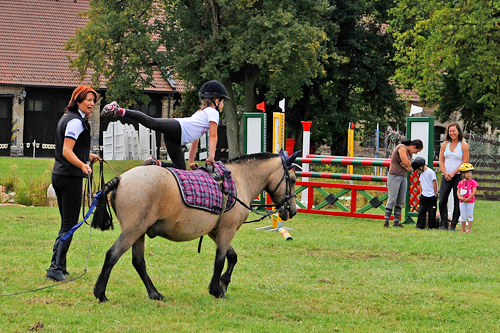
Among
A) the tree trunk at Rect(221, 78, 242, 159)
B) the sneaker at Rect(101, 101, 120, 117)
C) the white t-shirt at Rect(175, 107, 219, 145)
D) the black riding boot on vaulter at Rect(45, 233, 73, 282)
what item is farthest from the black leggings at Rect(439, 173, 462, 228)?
the tree trunk at Rect(221, 78, 242, 159)

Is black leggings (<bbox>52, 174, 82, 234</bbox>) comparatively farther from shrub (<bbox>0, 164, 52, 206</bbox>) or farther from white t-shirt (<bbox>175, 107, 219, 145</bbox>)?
shrub (<bbox>0, 164, 52, 206</bbox>)

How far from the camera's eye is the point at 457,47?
30922 mm

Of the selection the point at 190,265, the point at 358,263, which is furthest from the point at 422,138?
the point at 190,265

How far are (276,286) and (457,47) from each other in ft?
84.0

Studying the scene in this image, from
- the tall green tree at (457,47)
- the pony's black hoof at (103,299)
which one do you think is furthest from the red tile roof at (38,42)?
the pony's black hoof at (103,299)

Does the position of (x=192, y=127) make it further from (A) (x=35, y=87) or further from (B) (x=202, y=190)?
(A) (x=35, y=87)

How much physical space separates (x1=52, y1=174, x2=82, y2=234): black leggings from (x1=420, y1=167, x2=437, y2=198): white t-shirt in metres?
8.03

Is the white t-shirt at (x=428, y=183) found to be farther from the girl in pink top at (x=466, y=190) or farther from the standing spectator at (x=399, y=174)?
the girl in pink top at (x=466, y=190)

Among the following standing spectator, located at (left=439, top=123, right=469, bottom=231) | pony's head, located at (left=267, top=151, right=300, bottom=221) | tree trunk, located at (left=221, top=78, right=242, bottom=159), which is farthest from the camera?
tree trunk, located at (left=221, top=78, right=242, bottom=159)

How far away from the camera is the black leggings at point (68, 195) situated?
24.6 ft

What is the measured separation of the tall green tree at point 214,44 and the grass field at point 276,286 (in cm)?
1730

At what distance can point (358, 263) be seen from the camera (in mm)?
9516

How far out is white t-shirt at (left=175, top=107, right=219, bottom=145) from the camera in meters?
7.10

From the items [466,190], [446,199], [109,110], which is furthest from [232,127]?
[109,110]
